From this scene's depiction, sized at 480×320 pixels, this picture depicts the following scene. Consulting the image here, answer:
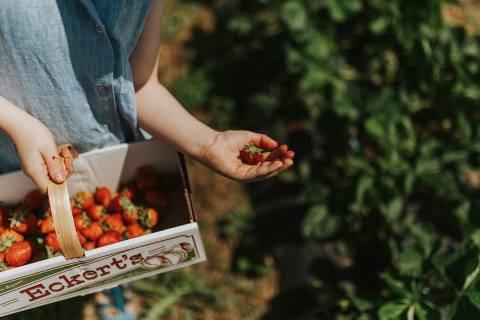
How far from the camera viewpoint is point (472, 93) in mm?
1909

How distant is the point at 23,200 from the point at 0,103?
0.38 meters

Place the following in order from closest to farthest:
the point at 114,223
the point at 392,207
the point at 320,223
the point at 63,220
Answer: the point at 63,220
the point at 114,223
the point at 392,207
the point at 320,223

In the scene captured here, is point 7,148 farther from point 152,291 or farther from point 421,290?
point 421,290

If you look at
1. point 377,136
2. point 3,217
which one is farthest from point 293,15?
point 3,217

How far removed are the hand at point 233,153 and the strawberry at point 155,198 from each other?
9.2 inches

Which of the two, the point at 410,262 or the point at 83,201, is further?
the point at 410,262

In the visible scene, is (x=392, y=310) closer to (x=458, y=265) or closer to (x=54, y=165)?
(x=458, y=265)

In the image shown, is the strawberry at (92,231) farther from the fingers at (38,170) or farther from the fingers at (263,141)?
the fingers at (263,141)

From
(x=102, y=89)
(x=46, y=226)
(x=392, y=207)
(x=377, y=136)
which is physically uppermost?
(x=102, y=89)

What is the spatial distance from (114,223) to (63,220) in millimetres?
334

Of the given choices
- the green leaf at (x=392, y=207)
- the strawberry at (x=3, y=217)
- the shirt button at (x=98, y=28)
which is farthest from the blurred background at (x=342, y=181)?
the shirt button at (x=98, y=28)

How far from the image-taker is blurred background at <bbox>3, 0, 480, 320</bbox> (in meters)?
1.91

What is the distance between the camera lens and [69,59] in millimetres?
1140

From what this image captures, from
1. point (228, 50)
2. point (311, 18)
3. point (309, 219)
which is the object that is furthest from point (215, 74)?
point (309, 219)
